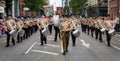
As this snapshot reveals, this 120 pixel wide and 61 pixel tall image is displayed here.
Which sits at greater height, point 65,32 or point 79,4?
point 65,32

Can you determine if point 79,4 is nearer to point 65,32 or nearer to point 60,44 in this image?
point 60,44

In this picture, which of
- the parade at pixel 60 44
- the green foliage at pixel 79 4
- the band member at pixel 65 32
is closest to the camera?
the parade at pixel 60 44

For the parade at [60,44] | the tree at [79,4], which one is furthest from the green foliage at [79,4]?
the parade at [60,44]

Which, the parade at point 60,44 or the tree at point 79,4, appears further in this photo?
Answer: the tree at point 79,4

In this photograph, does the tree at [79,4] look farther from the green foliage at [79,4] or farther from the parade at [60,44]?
the parade at [60,44]

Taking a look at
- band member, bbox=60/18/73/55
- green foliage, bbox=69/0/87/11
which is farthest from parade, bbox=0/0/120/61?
green foliage, bbox=69/0/87/11

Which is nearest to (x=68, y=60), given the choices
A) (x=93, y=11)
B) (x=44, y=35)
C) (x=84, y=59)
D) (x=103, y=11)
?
(x=84, y=59)

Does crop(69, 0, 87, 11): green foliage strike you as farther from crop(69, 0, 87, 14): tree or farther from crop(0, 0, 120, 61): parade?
crop(0, 0, 120, 61): parade

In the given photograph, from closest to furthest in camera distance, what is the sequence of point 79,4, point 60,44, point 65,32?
1. point 65,32
2. point 60,44
3. point 79,4

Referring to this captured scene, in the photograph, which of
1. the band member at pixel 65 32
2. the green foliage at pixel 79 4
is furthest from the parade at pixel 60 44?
the green foliage at pixel 79 4

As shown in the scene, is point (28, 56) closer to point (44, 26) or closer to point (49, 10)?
point (44, 26)

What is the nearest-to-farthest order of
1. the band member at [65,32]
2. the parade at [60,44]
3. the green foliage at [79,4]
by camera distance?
1. the parade at [60,44]
2. the band member at [65,32]
3. the green foliage at [79,4]

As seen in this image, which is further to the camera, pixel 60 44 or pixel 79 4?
pixel 79 4

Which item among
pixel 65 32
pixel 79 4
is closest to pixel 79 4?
pixel 79 4
